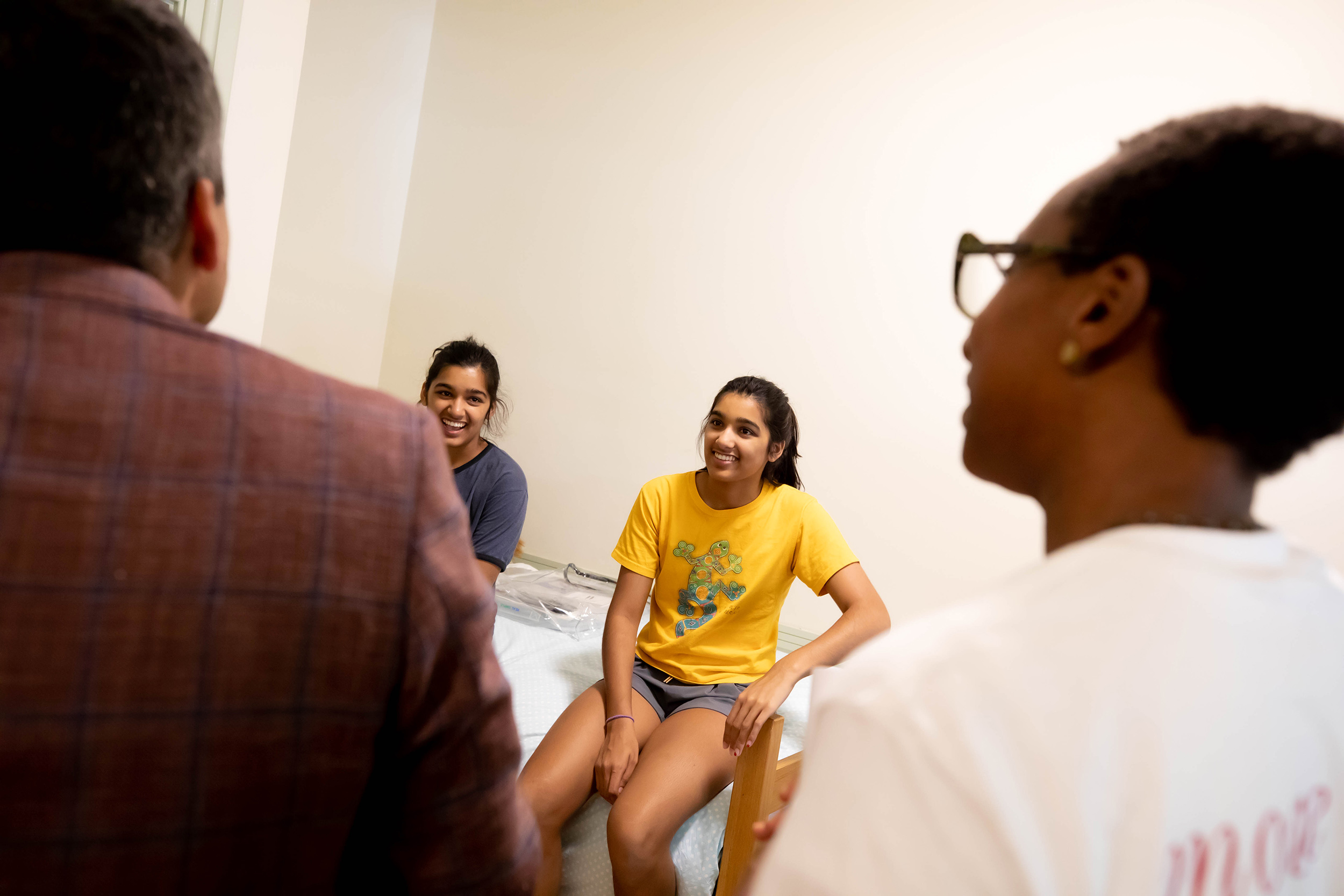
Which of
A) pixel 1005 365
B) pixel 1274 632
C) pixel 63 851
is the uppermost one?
pixel 1005 365

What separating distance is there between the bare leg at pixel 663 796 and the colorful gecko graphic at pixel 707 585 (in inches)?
10.1

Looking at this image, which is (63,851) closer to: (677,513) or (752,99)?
(677,513)

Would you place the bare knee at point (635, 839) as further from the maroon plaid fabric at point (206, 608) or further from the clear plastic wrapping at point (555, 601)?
the maroon plaid fabric at point (206, 608)

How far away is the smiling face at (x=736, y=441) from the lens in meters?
1.94

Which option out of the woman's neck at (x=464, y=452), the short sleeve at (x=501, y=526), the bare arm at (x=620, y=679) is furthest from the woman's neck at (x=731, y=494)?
the woman's neck at (x=464, y=452)

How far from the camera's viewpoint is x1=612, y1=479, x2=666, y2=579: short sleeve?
76.7 inches

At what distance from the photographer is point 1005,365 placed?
22.2 inches

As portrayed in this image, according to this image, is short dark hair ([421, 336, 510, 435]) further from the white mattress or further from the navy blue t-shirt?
the white mattress

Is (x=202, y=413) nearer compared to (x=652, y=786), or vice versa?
(x=202, y=413)

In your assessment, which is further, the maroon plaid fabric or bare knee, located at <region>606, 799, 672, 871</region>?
bare knee, located at <region>606, 799, 672, 871</region>

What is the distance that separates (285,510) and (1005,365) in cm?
48

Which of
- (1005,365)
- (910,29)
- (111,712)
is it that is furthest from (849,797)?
(910,29)

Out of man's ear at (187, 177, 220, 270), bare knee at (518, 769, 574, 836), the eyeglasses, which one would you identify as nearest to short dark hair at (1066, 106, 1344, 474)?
the eyeglasses

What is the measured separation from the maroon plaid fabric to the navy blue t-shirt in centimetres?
160
